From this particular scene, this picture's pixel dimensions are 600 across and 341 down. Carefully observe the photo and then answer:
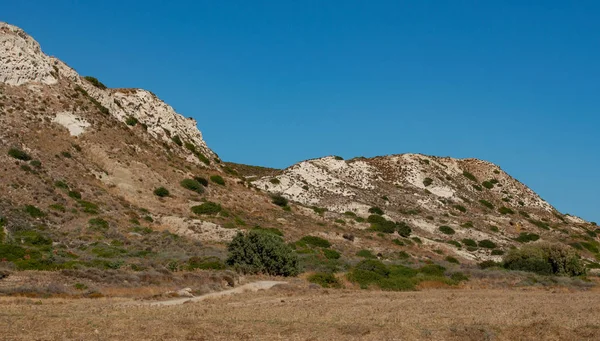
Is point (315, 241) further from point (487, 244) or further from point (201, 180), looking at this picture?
point (487, 244)

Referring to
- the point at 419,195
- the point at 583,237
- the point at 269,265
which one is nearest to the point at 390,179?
the point at 419,195

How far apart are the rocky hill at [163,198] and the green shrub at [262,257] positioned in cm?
377

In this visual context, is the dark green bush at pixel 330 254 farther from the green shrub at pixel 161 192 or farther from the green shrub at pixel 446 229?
the green shrub at pixel 446 229

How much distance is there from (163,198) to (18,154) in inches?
605

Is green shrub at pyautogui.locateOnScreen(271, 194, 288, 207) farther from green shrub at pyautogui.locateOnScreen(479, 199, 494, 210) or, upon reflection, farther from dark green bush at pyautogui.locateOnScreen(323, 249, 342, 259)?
green shrub at pyautogui.locateOnScreen(479, 199, 494, 210)

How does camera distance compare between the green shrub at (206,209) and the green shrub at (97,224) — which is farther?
the green shrub at (206,209)

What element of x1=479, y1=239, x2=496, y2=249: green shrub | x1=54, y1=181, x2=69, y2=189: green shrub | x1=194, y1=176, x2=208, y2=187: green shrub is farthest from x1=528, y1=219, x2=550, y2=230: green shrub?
x1=54, y1=181, x2=69, y2=189: green shrub

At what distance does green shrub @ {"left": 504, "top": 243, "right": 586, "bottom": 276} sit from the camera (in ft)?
184

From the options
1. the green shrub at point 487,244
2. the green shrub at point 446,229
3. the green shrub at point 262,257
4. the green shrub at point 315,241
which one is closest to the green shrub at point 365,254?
the green shrub at point 315,241

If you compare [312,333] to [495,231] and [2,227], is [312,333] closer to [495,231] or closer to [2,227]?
[2,227]

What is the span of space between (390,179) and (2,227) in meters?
71.9

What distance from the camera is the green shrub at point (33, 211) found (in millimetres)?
52734

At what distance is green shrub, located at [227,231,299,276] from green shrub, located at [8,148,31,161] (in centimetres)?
3024

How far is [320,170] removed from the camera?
10325 centimetres
